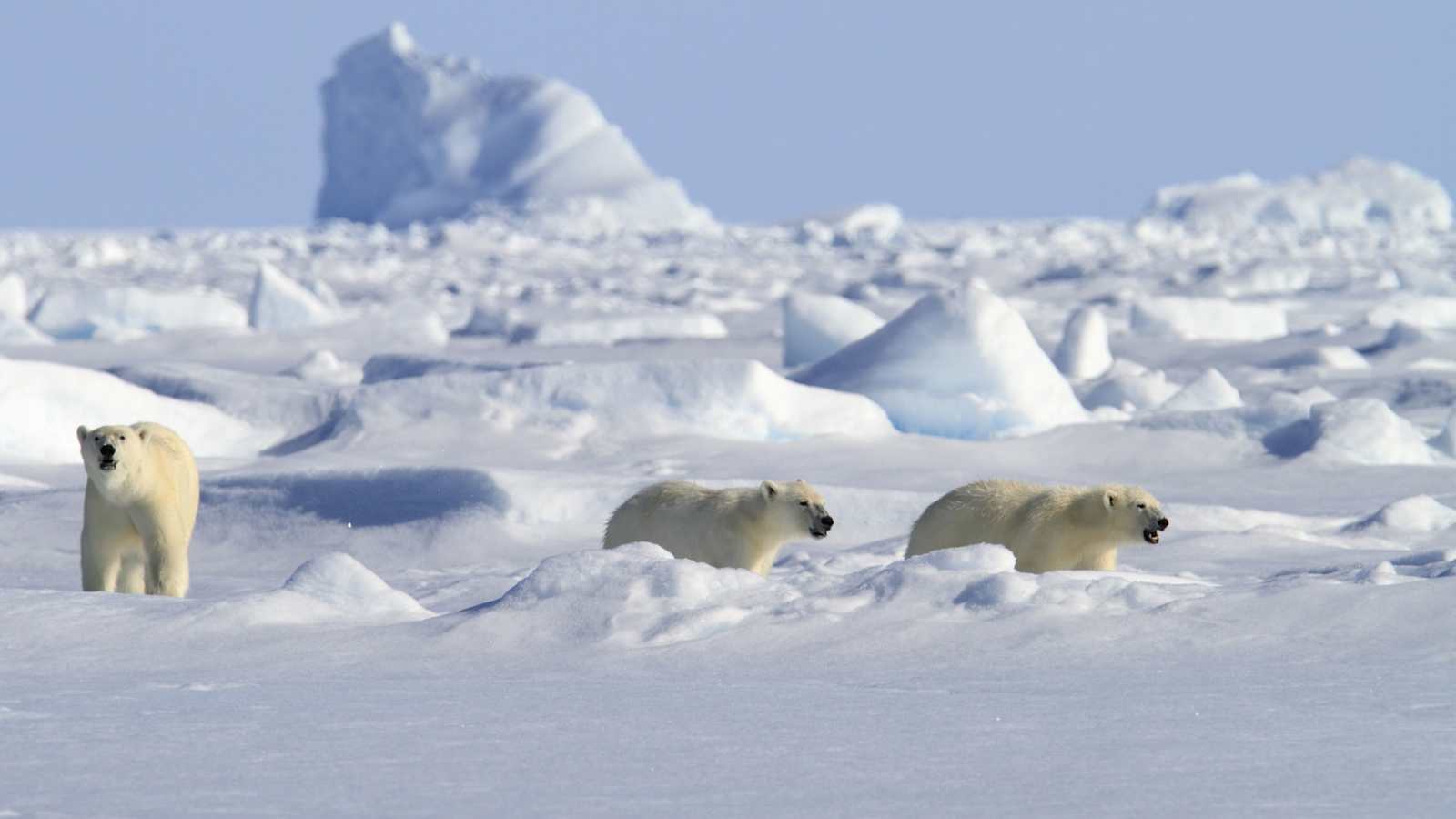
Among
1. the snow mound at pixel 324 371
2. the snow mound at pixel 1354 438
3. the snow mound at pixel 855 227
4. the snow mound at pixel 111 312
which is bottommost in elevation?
the snow mound at pixel 1354 438

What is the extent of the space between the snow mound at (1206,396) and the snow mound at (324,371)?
5710 millimetres

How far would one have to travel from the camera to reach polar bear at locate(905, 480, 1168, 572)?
483 centimetres

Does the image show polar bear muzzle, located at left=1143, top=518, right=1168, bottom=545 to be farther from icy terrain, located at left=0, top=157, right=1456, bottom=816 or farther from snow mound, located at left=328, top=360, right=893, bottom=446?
snow mound, located at left=328, top=360, right=893, bottom=446

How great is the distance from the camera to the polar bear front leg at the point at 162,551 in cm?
475

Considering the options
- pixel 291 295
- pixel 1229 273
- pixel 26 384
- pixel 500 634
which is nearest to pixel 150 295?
pixel 291 295

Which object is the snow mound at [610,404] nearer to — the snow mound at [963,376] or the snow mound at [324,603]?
the snow mound at [963,376]

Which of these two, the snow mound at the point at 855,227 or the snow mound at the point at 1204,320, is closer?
the snow mound at the point at 1204,320

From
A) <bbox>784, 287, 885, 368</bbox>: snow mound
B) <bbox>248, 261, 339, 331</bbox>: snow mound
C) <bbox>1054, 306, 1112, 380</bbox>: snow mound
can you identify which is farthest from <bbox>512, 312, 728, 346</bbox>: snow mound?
<bbox>1054, 306, 1112, 380</bbox>: snow mound

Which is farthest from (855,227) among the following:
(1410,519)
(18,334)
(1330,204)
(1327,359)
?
(1410,519)

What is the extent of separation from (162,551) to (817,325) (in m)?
9.01

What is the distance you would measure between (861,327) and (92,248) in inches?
1141

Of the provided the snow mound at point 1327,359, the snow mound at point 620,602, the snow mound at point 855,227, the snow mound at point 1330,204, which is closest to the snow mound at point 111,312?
the snow mound at point 1327,359

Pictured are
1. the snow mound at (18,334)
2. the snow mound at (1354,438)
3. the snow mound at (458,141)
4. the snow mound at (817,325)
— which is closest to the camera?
the snow mound at (1354,438)

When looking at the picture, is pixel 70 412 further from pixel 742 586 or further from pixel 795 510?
pixel 742 586
